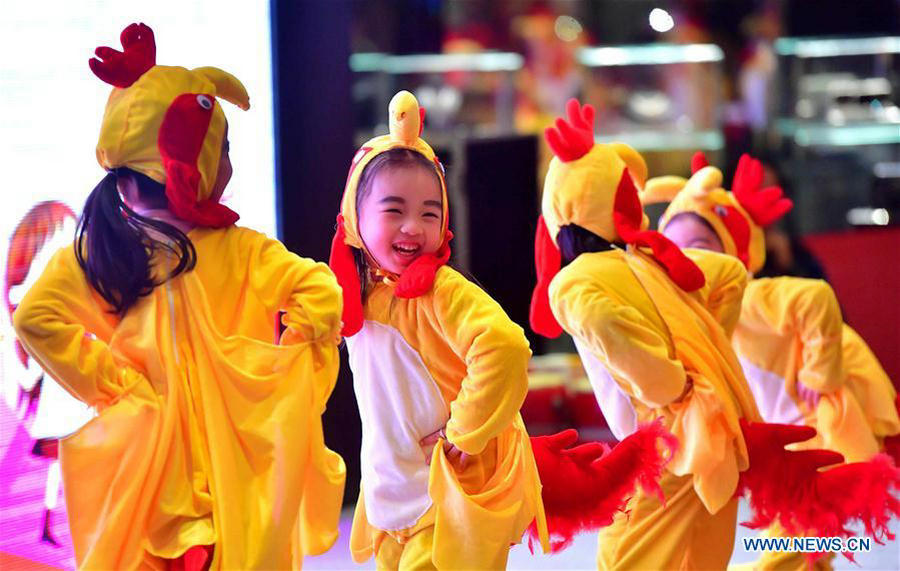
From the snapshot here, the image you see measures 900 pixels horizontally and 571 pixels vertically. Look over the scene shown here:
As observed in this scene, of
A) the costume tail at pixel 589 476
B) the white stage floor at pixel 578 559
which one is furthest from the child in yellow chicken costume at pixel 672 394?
the white stage floor at pixel 578 559

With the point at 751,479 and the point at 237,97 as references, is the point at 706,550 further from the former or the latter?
the point at 237,97

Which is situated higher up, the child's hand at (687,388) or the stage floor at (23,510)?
the child's hand at (687,388)

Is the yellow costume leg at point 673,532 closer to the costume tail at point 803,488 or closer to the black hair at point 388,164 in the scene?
the costume tail at point 803,488

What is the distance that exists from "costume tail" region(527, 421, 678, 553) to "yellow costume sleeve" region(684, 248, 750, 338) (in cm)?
44

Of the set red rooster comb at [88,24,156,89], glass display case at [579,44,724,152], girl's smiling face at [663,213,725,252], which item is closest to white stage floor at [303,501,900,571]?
girl's smiling face at [663,213,725,252]

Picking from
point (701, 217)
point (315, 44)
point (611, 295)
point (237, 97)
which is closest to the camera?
point (237, 97)

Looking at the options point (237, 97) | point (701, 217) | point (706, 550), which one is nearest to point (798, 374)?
point (701, 217)

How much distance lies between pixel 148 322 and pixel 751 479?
151 cm

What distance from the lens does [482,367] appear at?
8.23 feet

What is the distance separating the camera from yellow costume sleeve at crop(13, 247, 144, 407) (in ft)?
7.79

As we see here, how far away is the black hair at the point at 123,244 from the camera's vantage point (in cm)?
248

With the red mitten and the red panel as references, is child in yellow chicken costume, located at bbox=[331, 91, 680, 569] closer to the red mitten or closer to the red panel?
the red mitten

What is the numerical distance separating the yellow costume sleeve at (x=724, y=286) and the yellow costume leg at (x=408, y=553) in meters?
1.09

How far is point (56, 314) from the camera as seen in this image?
7.89 feet
